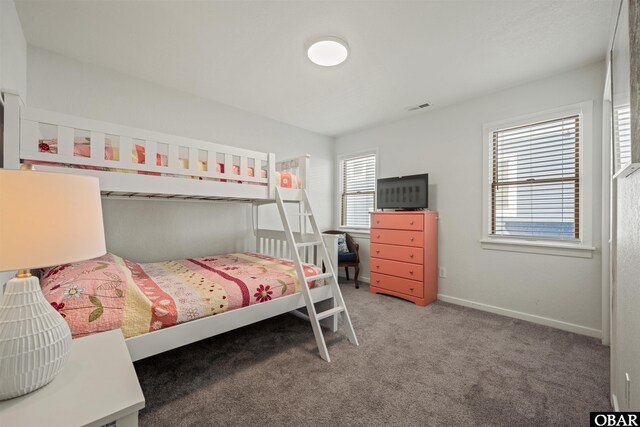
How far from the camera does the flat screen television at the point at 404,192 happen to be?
338 centimetres

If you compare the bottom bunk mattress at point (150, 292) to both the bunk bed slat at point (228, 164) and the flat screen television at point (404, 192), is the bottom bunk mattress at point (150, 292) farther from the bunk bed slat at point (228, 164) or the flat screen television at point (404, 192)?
the flat screen television at point (404, 192)

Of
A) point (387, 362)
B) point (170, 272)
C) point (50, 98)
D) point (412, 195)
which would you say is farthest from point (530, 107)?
point (50, 98)

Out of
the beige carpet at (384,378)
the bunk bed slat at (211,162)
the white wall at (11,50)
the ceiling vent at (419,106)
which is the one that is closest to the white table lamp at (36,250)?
the beige carpet at (384,378)

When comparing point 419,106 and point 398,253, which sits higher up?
point 419,106

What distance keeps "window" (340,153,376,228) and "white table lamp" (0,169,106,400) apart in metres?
3.75

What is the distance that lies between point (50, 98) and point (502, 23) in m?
3.68

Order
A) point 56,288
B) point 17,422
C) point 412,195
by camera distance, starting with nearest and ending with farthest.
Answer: point 17,422 → point 56,288 → point 412,195

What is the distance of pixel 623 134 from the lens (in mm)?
1130

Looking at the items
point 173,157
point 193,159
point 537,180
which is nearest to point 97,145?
point 173,157

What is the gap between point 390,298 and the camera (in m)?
3.44

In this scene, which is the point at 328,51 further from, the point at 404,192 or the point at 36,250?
the point at 36,250

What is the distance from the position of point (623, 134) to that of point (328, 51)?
6.24 ft

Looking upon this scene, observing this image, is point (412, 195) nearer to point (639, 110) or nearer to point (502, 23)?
point (502, 23)

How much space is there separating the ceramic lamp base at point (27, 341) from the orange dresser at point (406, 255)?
308 centimetres
